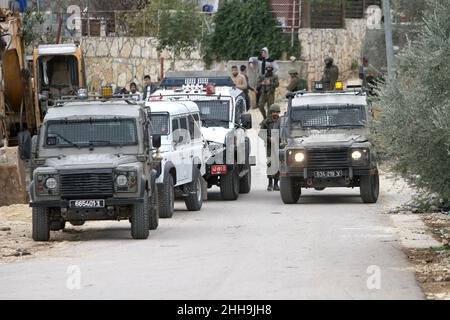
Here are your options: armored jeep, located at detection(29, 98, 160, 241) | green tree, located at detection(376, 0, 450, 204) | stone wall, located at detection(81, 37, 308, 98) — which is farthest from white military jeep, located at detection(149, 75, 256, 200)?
stone wall, located at detection(81, 37, 308, 98)

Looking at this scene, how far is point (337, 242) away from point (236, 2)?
102 feet

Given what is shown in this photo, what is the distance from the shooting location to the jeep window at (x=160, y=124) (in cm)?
2239

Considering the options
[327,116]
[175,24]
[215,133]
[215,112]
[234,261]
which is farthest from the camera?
[175,24]

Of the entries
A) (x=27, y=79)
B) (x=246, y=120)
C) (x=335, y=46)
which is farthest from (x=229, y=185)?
(x=335, y=46)

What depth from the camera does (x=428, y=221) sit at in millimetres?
20922

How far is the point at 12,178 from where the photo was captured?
24.4 metres

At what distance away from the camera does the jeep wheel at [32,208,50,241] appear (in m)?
18.0

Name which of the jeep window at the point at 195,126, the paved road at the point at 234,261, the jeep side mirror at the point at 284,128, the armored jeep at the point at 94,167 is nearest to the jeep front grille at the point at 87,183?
the armored jeep at the point at 94,167

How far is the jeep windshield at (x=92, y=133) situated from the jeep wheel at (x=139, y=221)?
118 cm

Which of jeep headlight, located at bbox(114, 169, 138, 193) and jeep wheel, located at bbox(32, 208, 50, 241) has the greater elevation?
jeep headlight, located at bbox(114, 169, 138, 193)

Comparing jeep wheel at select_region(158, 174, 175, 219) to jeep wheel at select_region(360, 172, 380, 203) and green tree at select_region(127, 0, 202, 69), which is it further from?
green tree at select_region(127, 0, 202, 69)

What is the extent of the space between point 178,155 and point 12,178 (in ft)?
13.1

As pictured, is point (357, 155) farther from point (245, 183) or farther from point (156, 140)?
point (156, 140)

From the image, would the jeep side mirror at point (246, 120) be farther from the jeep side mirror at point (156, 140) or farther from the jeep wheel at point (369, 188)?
the jeep side mirror at point (156, 140)
